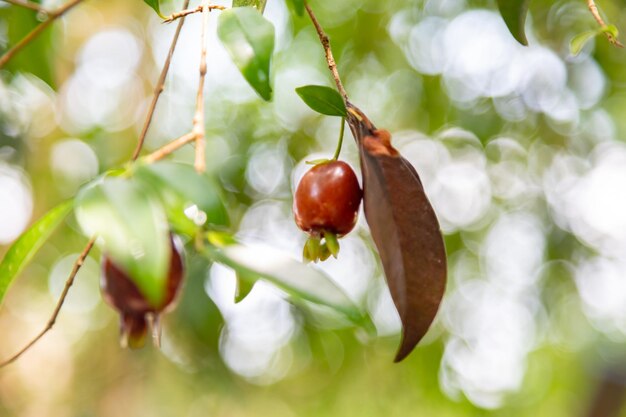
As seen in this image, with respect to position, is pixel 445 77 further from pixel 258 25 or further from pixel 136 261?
pixel 136 261

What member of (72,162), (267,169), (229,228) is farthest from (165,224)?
(72,162)

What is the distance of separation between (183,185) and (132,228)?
0.19 ft

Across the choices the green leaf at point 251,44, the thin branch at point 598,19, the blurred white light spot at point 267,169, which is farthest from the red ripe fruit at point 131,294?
the blurred white light spot at point 267,169

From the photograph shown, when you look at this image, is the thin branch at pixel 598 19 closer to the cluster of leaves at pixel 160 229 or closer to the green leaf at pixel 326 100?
the green leaf at pixel 326 100

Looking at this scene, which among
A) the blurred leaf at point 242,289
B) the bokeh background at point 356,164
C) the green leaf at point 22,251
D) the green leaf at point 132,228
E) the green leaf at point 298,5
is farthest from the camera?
the bokeh background at point 356,164

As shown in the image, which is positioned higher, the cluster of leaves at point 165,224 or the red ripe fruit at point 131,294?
the cluster of leaves at point 165,224

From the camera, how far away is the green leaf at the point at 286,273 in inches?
16.4

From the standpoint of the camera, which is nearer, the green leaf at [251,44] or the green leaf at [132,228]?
the green leaf at [132,228]

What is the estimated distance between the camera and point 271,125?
2447 mm

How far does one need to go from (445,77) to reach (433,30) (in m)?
0.17

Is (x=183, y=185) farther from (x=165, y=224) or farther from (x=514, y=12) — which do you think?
(x=514, y=12)

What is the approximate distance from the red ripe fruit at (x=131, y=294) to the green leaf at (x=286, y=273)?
62 millimetres

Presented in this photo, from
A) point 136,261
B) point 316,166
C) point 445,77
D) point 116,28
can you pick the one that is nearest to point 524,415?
point 445,77

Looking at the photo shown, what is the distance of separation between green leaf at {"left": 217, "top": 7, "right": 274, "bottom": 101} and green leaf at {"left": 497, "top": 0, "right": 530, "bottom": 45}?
0.23m
